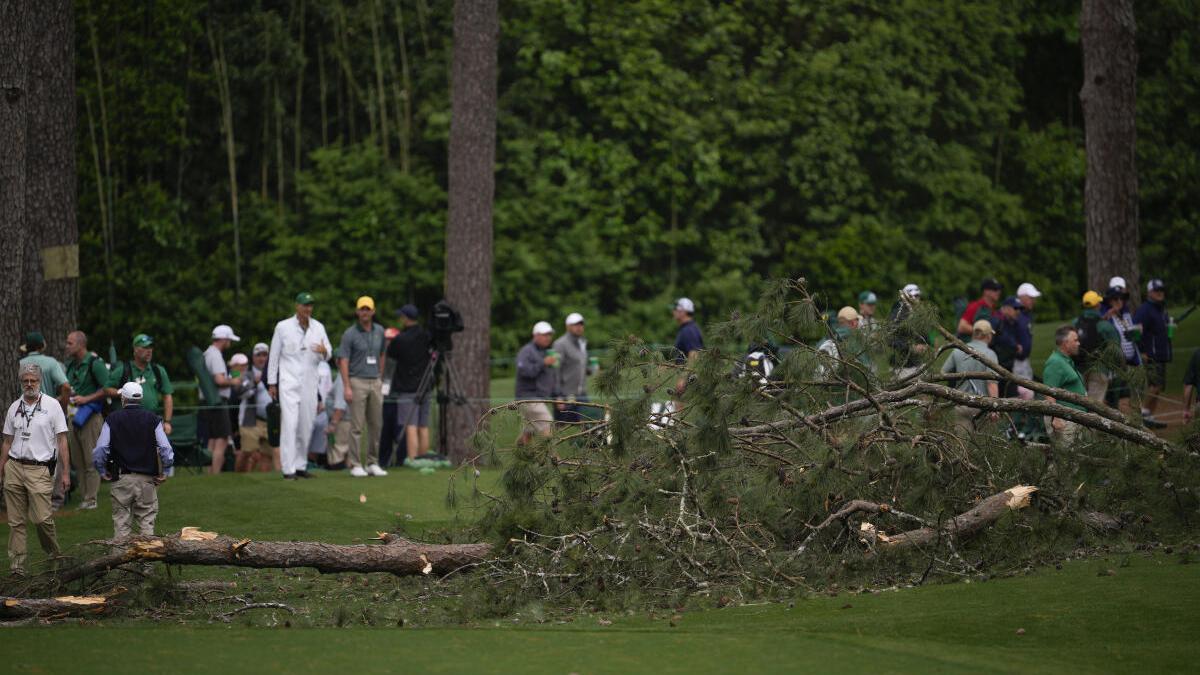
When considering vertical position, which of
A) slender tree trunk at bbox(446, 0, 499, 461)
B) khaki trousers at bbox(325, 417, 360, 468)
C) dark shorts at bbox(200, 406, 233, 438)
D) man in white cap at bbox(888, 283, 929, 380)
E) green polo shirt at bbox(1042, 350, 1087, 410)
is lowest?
khaki trousers at bbox(325, 417, 360, 468)

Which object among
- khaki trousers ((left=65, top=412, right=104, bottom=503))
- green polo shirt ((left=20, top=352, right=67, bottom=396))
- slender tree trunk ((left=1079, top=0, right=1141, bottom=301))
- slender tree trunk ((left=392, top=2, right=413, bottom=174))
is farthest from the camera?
slender tree trunk ((left=392, top=2, right=413, bottom=174))

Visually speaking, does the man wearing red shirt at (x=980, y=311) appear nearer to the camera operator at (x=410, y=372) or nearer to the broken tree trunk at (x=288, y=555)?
the camera operator at (x=410, y=372)

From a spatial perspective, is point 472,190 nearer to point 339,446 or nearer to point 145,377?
point 339,446

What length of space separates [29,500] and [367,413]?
21.2 feet

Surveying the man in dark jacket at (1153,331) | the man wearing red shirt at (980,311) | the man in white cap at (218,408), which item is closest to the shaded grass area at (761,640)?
the man wearing red shirt at (980,311)

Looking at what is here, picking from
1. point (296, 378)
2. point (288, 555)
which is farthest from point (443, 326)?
point (288, 555)

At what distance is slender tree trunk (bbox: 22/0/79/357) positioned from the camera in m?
19.5

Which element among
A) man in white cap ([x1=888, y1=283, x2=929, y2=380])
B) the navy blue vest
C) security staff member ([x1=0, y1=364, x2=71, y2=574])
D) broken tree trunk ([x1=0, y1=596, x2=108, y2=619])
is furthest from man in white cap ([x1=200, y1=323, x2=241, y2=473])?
man in white cap ([x1=888, y1=283, x2=929, y2=380])

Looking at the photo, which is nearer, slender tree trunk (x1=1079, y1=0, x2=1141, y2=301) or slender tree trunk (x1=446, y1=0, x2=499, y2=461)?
slender tree trunk (x1=446, y1=0, x2=499, y2=461)

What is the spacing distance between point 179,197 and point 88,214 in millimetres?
1829

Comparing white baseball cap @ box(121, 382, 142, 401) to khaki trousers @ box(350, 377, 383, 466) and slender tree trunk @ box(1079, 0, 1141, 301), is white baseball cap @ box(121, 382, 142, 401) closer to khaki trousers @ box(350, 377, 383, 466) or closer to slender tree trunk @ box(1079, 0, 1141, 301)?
khaki trousers @ box(350, 377, 383, 466)

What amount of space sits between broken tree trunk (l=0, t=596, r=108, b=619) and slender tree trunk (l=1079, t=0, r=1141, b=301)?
15.2 metres

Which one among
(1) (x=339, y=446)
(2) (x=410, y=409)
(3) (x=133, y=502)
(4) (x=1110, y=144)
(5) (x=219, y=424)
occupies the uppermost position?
(4) (x=1110, y=144)

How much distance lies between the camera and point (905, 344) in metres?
14.3
